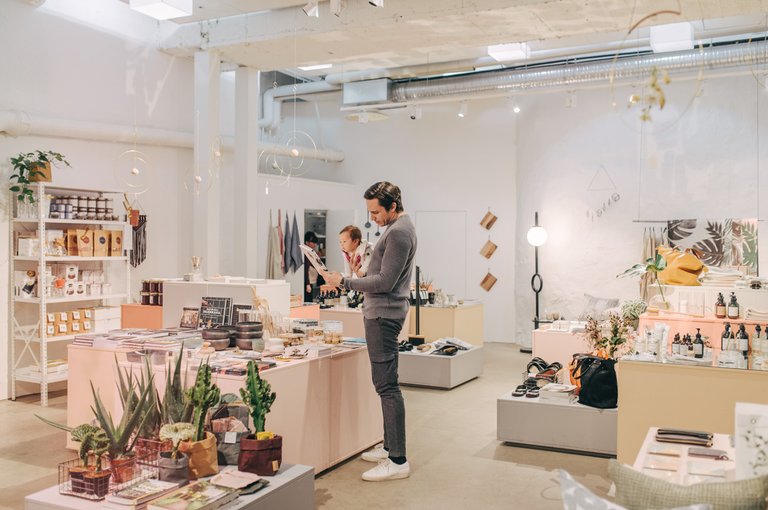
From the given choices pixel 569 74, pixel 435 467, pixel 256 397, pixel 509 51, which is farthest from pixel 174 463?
pixel 569 74

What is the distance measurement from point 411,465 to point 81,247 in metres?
4.27

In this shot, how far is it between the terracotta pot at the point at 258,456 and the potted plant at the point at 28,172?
4.65 m

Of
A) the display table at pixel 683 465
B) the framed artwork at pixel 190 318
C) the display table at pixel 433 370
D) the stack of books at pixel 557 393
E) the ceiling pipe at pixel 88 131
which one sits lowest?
the display table at pixel 433 370

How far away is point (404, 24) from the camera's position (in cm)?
631

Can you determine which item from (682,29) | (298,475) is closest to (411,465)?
(298,475)

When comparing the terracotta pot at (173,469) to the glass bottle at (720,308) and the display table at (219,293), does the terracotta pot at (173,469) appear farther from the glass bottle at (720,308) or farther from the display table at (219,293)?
the glass bottle at (720,308)

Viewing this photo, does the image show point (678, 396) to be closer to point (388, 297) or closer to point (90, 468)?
point (388, 297)

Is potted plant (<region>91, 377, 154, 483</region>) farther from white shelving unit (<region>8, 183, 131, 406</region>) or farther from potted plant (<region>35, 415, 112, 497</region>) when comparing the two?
white shelving unit (<region>8, 183, 131, 406</region>)

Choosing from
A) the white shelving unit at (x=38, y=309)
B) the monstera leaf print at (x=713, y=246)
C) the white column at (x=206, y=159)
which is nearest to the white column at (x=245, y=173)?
the white column at (x=206, y=159)

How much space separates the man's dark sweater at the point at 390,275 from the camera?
4242mm

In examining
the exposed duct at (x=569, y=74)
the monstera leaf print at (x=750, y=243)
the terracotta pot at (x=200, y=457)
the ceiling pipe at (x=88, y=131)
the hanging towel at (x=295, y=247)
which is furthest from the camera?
the hanging towel at (x=295, y=247)

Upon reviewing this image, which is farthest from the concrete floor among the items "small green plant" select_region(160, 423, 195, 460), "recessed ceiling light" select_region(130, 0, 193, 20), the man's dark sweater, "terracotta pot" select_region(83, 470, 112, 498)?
"recessed ceiling light" select_region(130, 0, 193, 20)

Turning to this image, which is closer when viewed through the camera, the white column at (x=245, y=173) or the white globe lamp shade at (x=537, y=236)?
the white column at (x=245, y=173)

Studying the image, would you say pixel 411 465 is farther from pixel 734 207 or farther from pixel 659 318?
pixel 734 207
